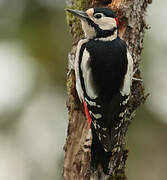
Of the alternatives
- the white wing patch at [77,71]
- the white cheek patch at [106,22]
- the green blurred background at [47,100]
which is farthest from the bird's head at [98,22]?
the green blurred background at [47,100]

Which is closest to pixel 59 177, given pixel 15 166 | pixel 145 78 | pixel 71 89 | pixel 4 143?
pixel 15 166

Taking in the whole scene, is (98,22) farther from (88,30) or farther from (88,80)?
(88,80)

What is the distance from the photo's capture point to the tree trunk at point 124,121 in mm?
4773

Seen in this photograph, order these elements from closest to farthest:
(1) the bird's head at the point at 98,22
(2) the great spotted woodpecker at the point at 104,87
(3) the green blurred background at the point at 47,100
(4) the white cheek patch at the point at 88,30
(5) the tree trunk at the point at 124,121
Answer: (2) the great spotted woodpecker at the point at 104,87 → (5) the tree trunk at the point at 124,121 → (1) the bird's head at the point at 98,22 → (4) the white cheek patch at the point at 88,30 → (3) the green blurred background at the point at 47,100

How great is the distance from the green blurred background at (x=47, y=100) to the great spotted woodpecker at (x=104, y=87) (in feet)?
13.0

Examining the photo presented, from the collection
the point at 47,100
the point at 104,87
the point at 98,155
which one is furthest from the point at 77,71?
the point at 47,100

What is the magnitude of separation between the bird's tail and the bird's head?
909mm

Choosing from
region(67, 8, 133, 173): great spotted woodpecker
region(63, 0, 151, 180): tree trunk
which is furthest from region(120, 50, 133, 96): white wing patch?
region(63, 0, 151, 180): tree trunk

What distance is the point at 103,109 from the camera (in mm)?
4641

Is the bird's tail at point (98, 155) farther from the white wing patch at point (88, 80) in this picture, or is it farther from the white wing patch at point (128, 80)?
the white wing patch at point (128, 80)

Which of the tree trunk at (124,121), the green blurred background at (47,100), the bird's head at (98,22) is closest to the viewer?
the tree trunk at (124,121)

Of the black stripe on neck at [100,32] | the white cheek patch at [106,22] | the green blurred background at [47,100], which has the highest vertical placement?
the white cheek patch at [106,22]

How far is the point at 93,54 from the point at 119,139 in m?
0.81

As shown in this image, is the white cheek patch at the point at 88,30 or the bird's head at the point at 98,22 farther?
the white cheek patch at the point at 88,30
